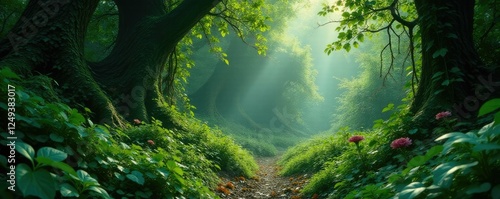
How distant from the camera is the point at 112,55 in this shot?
→ 7113mm

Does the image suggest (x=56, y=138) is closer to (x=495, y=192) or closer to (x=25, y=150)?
(x=25, y=150)

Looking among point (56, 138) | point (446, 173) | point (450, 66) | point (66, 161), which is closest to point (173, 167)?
point (66, 161)

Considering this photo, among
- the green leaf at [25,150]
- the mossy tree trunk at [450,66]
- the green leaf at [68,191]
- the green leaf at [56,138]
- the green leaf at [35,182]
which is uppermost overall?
the mossy tree trunk at [450,66]

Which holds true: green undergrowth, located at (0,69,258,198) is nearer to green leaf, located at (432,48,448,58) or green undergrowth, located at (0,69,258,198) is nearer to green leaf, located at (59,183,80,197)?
green leaf, located at (59,183,80,197)

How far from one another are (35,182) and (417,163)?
2.20 m

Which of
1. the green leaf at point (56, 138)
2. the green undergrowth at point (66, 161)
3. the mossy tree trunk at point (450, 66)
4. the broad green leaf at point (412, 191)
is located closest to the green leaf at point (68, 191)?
the green undergrowth at point (66, 161)

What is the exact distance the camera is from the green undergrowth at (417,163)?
1.56 m

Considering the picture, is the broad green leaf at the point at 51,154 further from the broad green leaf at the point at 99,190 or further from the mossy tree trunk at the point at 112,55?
the mossy tree trunk at the point at 112,55

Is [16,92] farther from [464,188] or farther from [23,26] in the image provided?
[23,26]

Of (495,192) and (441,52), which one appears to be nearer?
(495,192)

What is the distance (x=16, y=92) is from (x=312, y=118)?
61.8 m

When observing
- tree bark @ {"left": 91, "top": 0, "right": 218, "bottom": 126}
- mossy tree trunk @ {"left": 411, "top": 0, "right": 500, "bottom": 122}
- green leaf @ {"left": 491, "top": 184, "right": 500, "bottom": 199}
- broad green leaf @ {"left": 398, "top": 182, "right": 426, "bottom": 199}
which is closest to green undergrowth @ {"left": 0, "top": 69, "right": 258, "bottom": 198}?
broad green leaf @ {"left": 398, "top": 182, "right": 426, "bottom": 199}

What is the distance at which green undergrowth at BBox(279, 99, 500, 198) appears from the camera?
61.3 inches

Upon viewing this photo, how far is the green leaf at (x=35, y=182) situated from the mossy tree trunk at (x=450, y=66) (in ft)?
13.5
